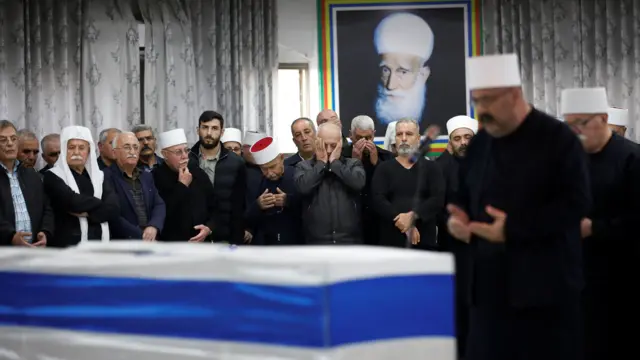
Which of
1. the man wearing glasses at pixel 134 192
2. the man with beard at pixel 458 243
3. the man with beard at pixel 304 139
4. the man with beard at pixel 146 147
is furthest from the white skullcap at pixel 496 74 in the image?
the man with beard at pixel 146 147

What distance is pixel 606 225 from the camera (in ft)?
11.5

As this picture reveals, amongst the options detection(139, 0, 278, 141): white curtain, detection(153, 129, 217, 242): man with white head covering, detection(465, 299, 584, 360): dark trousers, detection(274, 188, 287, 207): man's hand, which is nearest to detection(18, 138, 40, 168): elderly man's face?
detection(153, 129, 217, 242): man with white head covering

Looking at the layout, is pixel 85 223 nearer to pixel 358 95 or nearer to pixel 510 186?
pixel 510 186

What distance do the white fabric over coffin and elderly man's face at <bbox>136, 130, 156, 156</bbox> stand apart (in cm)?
345

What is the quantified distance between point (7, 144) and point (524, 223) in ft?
10.3

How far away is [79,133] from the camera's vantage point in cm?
526

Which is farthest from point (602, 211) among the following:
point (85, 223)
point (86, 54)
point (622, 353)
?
point (86, 54)

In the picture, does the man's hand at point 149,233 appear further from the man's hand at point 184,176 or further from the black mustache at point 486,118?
the black mustache at point 486,118

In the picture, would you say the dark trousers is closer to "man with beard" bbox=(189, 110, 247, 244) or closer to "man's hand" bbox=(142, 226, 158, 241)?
"man's hand" bbox=(142, 226, 158, 241)

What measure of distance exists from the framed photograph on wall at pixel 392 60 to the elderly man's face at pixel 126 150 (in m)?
3.56

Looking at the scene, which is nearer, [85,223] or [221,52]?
[85,223]

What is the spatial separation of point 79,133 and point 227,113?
130 inches

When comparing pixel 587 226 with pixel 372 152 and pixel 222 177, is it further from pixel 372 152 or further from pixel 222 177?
pixel 222 177

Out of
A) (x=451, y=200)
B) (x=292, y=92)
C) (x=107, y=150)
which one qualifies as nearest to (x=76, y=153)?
(x=107, y=150)
